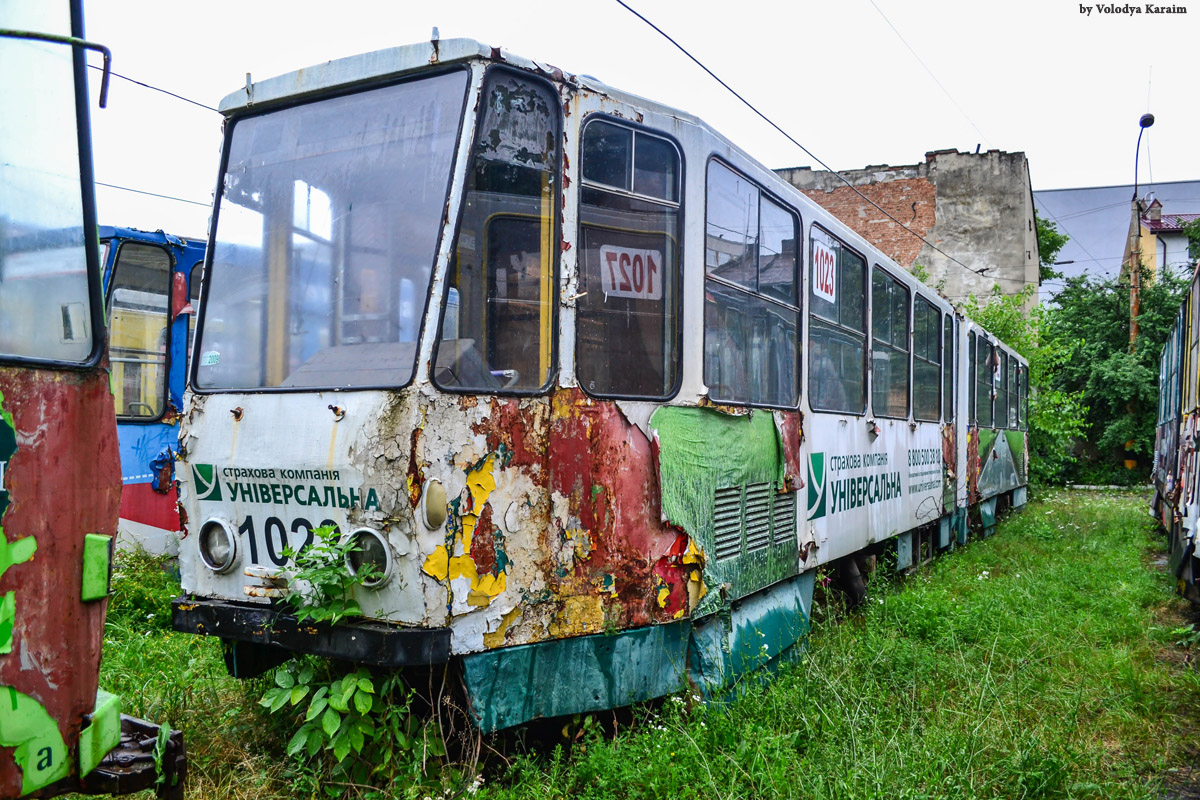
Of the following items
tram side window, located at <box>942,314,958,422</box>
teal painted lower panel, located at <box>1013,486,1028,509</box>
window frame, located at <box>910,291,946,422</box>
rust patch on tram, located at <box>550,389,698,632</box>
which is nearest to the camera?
rust patch on tram, located at <box>550,389,698,632</box>

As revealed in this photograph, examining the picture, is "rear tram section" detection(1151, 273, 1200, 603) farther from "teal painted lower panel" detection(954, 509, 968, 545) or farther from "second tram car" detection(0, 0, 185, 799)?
"second tram car" detection(0, 0, 185, 799)

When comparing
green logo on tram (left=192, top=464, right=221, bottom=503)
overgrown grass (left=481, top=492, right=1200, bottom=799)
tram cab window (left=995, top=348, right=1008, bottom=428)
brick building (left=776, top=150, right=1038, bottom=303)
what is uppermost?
brick building (left=776, top=150, right=1038, bottom=303)

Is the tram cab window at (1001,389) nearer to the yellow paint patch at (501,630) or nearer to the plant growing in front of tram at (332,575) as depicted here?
the yellow paint patch at (501,630)

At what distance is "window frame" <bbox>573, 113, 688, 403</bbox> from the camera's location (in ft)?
11.8

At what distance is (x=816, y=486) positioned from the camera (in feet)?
18.1

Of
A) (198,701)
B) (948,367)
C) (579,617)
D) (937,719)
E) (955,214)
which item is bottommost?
Result: (937,719)

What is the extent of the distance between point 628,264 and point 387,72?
121cm

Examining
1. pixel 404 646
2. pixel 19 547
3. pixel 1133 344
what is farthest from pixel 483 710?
pixel 1133 344

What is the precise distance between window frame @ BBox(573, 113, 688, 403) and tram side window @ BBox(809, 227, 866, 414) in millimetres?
1776

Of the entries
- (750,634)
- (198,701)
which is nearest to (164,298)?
(198,701)

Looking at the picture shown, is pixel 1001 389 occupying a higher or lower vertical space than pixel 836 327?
lower

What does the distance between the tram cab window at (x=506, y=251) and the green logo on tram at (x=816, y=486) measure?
252 centimetres

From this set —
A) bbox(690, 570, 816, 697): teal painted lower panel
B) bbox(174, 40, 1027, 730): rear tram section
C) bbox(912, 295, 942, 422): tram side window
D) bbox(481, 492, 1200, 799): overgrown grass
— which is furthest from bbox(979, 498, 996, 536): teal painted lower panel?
bbox(174, 40, 1027, 730): rear tram section

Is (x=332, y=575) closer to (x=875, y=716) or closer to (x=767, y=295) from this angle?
(x=875, y=716)
